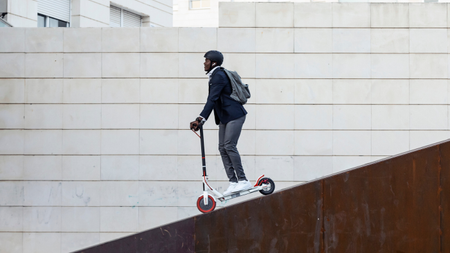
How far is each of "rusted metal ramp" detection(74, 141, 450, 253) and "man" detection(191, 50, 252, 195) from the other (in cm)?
96

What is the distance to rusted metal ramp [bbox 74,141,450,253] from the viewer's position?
3.78m

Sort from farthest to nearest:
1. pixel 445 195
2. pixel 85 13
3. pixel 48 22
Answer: pixel 85 13 < pixel 48 22 < pixel 445 195

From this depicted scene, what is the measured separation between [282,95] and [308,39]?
1106mm

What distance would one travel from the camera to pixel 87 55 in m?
7.25

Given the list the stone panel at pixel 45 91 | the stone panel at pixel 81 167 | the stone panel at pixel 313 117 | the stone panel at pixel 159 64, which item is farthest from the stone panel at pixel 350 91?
the stone panel at pixel 45 91

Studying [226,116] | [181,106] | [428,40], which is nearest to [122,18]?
[181,106]

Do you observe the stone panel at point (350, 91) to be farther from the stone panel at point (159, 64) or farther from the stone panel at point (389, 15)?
the stone panel at point (159, 64)

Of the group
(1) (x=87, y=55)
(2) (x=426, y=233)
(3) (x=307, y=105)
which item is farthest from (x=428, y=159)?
(1) (x=87, y=55)

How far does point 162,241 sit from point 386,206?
7.49 ft

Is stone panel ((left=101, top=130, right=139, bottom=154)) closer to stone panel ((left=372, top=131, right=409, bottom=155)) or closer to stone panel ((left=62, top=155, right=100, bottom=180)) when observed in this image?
stone panel ((left=62, top=155, right=100, bottom=180))

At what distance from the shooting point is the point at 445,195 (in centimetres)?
376

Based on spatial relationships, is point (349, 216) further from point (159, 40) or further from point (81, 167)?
point (81, 167)

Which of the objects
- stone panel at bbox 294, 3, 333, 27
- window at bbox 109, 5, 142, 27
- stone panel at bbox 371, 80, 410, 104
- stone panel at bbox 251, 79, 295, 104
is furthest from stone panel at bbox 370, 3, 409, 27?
window at bbox 109, 5, 142, 27

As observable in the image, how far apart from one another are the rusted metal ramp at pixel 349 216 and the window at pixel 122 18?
930 cm
